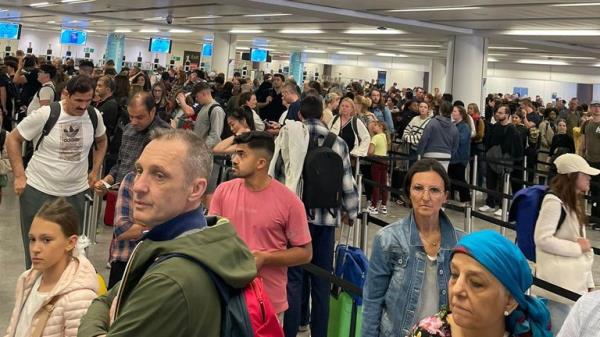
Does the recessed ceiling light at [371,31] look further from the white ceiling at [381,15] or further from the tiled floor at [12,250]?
the tiled floor at [12,250]

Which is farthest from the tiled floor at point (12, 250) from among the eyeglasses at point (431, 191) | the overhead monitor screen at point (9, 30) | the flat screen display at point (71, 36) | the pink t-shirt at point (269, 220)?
the flat screen display at point (71, 36)

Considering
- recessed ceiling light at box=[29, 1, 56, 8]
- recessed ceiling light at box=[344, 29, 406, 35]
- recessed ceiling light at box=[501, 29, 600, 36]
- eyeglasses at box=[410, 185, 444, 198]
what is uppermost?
recessed ceiling light at box=[29, 1, 56, 8]

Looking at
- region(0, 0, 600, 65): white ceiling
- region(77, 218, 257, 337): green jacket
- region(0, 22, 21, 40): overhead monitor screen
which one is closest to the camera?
region(77, 218, 257, 337): green jacket

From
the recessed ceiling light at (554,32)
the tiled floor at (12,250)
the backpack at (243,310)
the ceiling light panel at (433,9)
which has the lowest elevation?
the tiled floor at (12,250)

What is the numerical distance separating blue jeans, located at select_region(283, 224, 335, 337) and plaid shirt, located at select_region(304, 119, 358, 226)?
4.0 inches

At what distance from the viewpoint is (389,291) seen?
10.1ft

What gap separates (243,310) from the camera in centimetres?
187

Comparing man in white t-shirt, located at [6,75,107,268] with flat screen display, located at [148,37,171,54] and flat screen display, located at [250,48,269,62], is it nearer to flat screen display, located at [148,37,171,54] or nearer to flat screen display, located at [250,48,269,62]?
flat screen display, located at [250,48,269,62]

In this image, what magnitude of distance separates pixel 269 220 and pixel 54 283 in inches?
46.5

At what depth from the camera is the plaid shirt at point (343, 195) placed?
523cm

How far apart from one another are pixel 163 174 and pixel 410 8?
12.1 meters

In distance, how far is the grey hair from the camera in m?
1.97

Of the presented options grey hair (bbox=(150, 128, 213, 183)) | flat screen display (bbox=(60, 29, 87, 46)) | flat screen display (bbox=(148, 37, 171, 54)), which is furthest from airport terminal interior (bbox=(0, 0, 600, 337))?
flat screen display (bbox=(60, 29, 87, 46))

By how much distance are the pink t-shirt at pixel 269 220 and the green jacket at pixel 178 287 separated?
6.29 feet
